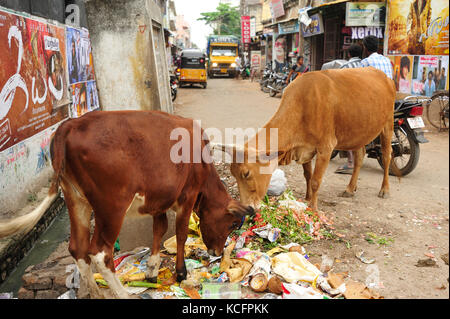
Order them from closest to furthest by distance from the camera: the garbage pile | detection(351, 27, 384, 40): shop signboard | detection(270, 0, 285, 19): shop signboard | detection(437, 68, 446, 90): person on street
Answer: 1. the garbage pile
2. detection(437, 68, 446, 90): person on street
3. detection(351, 27, 384, 40): shop signboard
4. detection(270, 0, 285, 19): shop signboard

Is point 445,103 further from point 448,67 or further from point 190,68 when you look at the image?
point 190,68

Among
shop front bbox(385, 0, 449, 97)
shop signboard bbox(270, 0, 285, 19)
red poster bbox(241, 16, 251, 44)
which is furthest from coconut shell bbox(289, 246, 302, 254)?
red poster bbox(241, 16, 251, 44)

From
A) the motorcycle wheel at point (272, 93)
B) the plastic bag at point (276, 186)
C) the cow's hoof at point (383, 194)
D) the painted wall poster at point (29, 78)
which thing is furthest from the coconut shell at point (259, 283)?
the motorcycle wheel at point (272, 93)

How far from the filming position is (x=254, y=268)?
341cm

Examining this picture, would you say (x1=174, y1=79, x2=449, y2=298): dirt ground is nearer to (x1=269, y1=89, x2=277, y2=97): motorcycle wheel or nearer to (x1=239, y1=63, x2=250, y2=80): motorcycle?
(x1=269, y1=89, x2=277, y2=97): motorcycle wheel

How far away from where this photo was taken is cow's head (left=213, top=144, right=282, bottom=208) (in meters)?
3.90

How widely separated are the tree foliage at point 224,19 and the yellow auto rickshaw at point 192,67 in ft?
119

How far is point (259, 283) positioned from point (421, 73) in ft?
34.5

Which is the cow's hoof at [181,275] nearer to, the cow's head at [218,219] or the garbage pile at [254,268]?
the garbage pile at [254,268]

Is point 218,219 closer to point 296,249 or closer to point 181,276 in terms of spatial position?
point 181,276

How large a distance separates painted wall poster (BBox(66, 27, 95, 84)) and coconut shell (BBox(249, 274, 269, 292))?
18.8 ft

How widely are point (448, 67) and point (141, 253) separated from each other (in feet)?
34.5

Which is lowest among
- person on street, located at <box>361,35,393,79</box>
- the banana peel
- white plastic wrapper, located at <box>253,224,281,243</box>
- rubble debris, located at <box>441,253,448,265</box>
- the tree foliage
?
rubble debris, located at <box>441,253,448,265</box>

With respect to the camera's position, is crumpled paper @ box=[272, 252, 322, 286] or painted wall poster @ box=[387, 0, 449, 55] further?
painted wall poster @ box=[387, 0, 449, 55]
